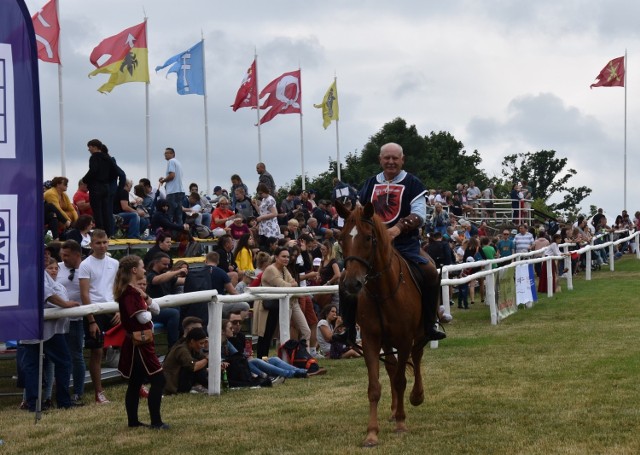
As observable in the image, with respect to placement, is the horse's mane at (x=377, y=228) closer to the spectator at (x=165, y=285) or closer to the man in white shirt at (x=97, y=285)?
the man in white shirt at (x=97, y=285)

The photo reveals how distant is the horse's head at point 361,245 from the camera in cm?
904

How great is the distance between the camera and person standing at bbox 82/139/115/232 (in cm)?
1911

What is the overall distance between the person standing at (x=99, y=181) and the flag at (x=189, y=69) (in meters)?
16.4

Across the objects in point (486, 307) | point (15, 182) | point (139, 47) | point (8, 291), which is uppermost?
point (139, 47)

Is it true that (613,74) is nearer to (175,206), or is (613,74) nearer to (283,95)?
(283,95)

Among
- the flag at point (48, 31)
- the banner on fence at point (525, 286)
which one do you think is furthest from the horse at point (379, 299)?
the flag at point (48, 31)

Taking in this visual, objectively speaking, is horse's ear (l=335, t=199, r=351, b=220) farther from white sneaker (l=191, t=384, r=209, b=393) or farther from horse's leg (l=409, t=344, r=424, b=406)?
white sneaker (l=191, t=384, r=209, b=393)

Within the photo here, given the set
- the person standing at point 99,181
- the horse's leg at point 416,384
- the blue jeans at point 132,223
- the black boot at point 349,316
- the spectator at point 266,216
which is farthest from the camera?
the spectator at point 266,216

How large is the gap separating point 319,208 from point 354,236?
66.6 feet

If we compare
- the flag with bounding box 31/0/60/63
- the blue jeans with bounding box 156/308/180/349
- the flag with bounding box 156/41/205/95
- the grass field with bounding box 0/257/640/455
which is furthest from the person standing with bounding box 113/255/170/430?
the flag with bounding box 156/41/205/95

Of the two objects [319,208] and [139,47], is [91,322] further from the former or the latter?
[139,47]

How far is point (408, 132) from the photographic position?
291 ft

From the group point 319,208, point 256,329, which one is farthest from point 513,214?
point 256,329

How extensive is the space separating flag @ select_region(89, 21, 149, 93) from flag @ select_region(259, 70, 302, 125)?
10.5 meters
